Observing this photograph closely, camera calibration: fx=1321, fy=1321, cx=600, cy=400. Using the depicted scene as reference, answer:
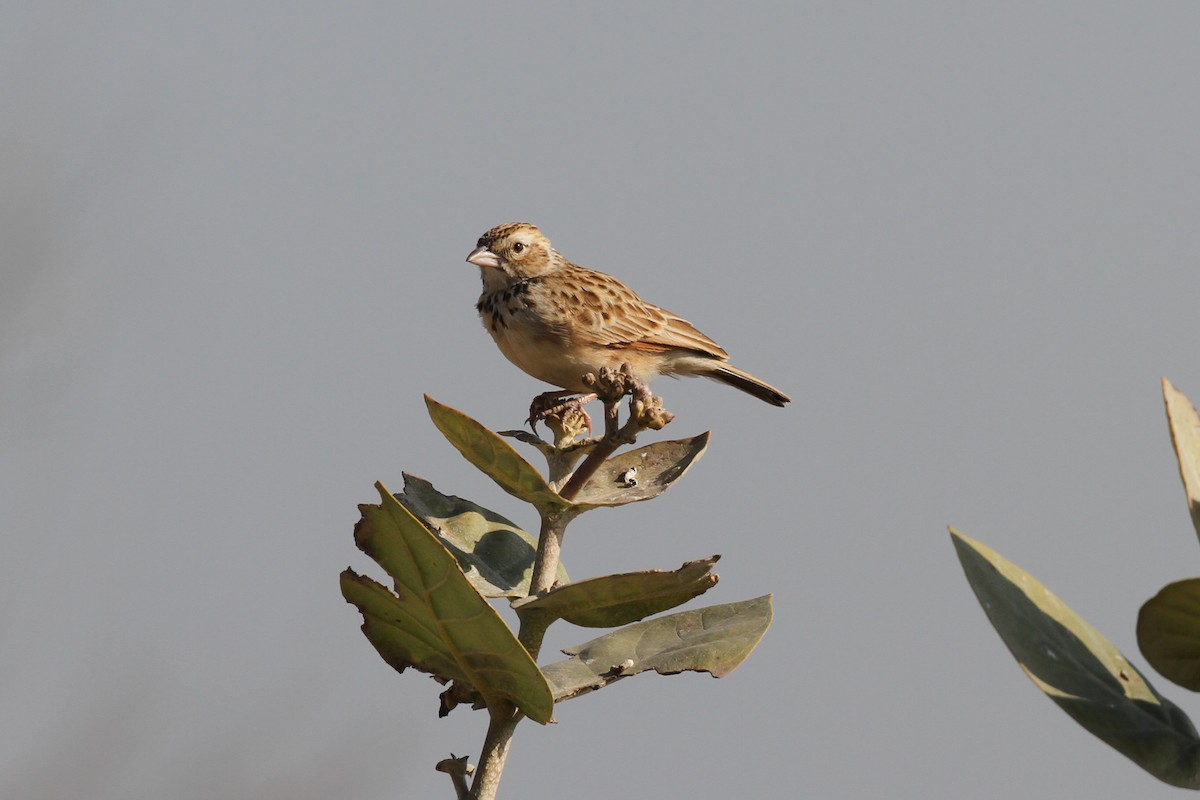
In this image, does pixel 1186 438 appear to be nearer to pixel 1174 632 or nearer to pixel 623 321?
pixel 1174 632

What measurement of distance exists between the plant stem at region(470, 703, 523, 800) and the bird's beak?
160 inches

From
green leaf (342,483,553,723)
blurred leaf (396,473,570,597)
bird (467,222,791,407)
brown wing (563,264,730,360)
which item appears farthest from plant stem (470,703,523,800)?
brown wing (563,264,730,360)

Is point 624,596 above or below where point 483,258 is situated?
below

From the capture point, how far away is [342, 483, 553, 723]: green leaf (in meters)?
1.52

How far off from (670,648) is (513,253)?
418 centimetres

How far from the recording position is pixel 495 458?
1714mm

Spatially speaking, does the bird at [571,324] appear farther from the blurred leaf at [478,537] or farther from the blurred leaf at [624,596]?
the blurred leaf at [624,596]

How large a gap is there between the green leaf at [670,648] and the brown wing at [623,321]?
11.3 ft

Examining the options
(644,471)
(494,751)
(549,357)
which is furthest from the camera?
(549,357)

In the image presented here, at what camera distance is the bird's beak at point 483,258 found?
5.64 meters

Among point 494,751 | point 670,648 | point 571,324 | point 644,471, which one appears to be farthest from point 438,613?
point 571,324

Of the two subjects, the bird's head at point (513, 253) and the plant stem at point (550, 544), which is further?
the bird's head at point (513, 253)

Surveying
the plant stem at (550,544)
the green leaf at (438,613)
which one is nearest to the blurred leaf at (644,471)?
the plant stem at (550,544)

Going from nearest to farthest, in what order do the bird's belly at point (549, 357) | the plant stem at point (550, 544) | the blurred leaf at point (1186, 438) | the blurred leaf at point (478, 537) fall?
the blurred leaf at point (1186, 438) → the plant stem at point (550, 544) → the blurred leaf at point (478, 537) → the bird's belly at point (549, 357)
